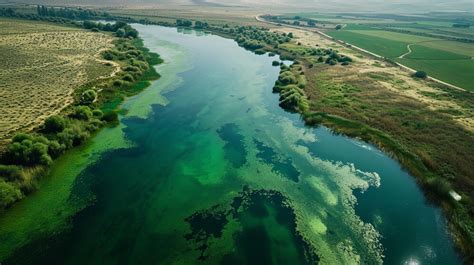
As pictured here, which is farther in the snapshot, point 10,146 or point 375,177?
point 375,177

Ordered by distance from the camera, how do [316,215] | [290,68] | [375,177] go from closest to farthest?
[316,215] → [375,177] → [290,68]

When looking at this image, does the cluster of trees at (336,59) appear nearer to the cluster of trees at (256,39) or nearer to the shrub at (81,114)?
the cluster of trees at (256,39)

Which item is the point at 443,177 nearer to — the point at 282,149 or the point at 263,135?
the point at 282,149

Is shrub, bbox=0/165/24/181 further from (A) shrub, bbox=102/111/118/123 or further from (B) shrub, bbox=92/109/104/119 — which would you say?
(B) shrub, bbox=92/109/104/119

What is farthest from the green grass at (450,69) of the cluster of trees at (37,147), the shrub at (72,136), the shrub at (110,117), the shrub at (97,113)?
the cluster of trees at (37,147)

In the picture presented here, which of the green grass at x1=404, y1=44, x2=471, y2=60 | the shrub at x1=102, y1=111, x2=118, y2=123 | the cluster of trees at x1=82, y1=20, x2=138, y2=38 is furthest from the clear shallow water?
the cluster of trees at x1=82, y1=20, x2=138, y2=38

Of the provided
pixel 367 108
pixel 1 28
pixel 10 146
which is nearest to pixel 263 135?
pixel 367 108
